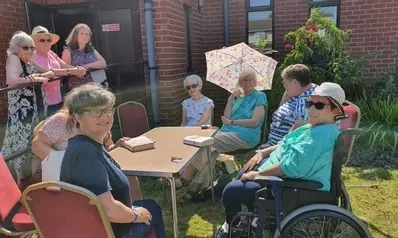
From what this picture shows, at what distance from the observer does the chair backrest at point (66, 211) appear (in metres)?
1.45

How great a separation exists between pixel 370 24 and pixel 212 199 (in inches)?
181

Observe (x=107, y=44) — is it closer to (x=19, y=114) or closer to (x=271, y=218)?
(x=19, y=114)

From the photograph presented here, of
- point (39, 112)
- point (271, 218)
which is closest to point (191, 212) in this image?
point (271, 218)

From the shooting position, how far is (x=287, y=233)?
6.78 ft

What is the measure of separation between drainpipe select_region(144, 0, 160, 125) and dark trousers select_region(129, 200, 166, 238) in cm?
289

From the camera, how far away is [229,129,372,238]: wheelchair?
201 cm

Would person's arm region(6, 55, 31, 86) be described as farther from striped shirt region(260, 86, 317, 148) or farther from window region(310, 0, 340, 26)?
window region(310, 0, 340, 26)

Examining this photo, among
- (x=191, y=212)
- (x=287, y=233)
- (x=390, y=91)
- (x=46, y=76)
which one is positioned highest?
(x=46, y=76)

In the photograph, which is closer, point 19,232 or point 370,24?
point 19,232

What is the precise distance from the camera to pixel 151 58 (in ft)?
16.1

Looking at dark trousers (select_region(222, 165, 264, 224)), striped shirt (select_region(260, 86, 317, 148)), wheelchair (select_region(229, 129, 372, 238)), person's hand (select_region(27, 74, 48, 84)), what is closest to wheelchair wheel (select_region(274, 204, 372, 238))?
wheelchair (select_region(229, 129, 372, 238))

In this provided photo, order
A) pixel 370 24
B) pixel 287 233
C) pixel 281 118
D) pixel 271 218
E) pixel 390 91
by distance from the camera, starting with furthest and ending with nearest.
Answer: pixel 370 24
pixel 390 91
pixel 281 118
pixel 271 218
pixel 287 233

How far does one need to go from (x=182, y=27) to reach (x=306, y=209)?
420cm

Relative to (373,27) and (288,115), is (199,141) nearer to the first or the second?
(288,115)
